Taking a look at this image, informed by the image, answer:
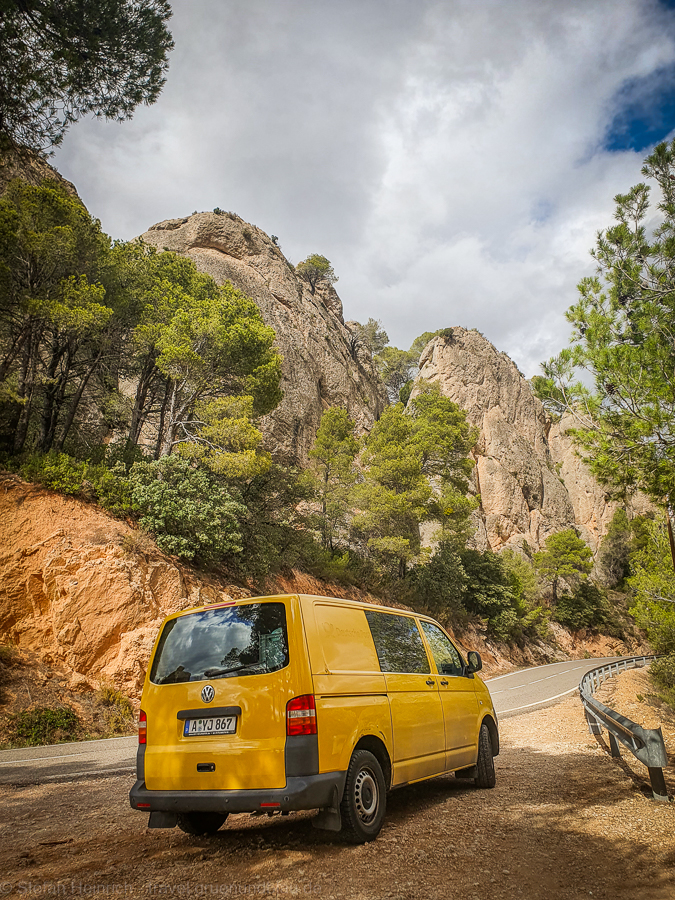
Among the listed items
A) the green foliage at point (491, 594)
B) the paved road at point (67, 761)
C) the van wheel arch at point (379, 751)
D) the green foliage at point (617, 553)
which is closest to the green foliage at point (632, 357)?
the van wheel arch at point (379, 751)

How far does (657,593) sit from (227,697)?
48.7 feet

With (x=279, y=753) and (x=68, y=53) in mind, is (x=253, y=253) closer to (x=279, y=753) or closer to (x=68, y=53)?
(x=68, y=53)

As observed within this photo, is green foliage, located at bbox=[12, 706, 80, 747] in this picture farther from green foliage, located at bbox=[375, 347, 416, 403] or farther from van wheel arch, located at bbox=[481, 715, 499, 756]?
green foliage, located at bbox=[375, 347, 416, 403]

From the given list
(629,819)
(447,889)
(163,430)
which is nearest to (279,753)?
(447,889)

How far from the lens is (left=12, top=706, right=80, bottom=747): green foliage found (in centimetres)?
930

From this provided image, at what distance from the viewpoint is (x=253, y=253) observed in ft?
135

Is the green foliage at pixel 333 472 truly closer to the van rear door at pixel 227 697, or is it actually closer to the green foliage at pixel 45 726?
the green foliage at pixel 45 726

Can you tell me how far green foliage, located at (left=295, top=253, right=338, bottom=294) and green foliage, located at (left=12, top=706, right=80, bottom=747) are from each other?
45.8 metres

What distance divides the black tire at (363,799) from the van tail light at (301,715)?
56 cm

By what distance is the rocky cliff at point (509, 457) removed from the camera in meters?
51.7

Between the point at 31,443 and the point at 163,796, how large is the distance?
1542cm

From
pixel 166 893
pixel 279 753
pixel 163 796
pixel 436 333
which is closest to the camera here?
pixel 166 893

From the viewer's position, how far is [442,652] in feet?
18.7

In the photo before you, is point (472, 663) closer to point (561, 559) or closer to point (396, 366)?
point (561, 559)
